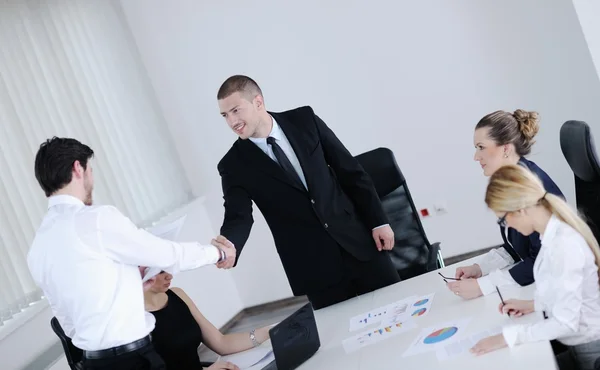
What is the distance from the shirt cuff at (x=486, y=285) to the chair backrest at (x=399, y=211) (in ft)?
4.02

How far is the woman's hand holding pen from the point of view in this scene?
94.7 inches

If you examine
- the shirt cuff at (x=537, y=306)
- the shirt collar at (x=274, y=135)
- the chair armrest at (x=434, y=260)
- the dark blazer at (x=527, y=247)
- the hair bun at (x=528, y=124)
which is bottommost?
the chair armrest at (x=434, y=260)

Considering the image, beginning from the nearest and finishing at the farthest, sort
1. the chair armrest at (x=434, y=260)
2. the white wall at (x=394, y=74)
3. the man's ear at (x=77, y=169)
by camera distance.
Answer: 1. the man's ear at (x=77, y=169)
2. the chair armrest at (x=434, y=260)
3. the white wall at (x=394, y=74)

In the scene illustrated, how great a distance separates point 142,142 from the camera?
19.5 ft

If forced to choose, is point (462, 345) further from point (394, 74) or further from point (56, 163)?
point (394, 74)

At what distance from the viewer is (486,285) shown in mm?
2734

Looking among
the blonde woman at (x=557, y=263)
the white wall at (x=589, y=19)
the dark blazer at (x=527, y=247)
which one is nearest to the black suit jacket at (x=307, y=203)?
the dark blazer at (x=527, y=247)

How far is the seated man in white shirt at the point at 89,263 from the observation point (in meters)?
2.69

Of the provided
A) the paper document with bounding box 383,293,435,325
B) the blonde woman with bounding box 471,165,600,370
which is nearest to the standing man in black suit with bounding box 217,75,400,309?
the paper document with bounding box 383,293,435,325

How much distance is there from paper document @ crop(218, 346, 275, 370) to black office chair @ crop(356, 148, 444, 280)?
3.77ft

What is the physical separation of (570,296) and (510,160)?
969mm

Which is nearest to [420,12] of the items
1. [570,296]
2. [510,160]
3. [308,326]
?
[510,160]

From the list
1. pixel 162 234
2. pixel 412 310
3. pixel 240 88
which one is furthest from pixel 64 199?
pixel 412 310

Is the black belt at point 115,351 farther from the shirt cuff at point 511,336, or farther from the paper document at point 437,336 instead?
the shirt cuff at point 511,336
